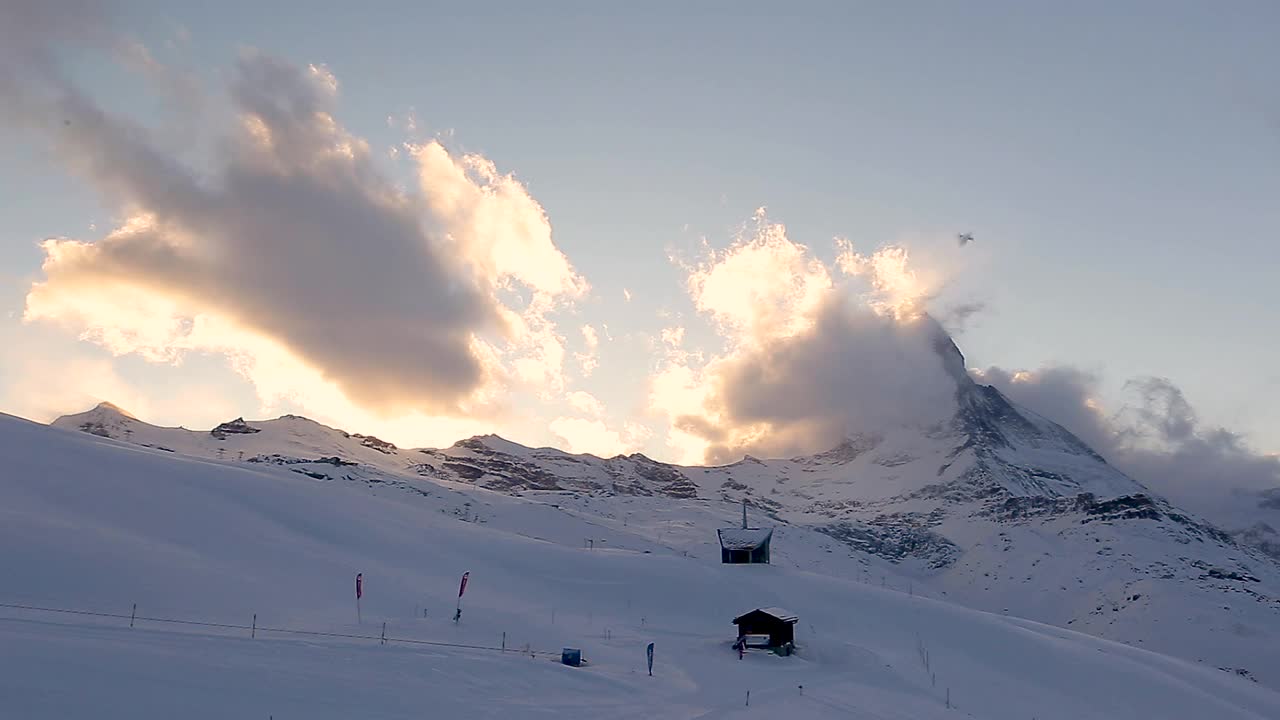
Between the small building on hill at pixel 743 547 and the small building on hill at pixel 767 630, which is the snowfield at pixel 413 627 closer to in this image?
the small building on hill at pixel 767 630

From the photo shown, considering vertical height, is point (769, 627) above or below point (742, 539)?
below

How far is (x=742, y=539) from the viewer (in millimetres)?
86875

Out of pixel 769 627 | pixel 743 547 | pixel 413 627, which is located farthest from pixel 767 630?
pixel 743 547

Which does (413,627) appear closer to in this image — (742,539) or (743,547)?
(743,547)

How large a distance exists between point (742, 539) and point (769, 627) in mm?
29384

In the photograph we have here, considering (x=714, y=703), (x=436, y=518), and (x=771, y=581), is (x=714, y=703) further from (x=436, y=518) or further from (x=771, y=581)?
(x=436, y=518)

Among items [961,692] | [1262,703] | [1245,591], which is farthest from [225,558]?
[1245,591]

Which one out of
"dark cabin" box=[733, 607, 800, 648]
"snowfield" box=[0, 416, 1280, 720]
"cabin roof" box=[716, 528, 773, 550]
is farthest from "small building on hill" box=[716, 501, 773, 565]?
"dark cabin" box=[733, 607, 800, 648]

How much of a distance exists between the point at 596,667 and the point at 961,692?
2403 cm

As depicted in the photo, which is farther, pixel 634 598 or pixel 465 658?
pixel 634 598

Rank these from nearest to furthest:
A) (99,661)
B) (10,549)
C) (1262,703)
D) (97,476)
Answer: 1. (99,661)
2. (10,549)
3. (97,476)
4. (1262,703)

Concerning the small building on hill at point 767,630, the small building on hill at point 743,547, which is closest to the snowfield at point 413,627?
the small building on hill at point 767,630

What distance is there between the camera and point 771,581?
79.2 m

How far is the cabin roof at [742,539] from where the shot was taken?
284 feet
